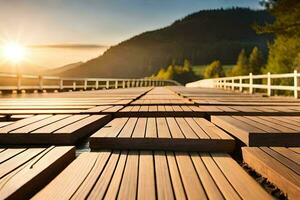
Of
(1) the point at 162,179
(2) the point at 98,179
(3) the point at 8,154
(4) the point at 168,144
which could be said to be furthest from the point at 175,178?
(3) the point at 8,154

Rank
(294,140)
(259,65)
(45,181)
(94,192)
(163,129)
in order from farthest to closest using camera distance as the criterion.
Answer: (259,65), (163,129), (294,140), (45,181), (94,192)

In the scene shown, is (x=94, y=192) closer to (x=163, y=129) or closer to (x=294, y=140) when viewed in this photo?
(x=163, y=129)

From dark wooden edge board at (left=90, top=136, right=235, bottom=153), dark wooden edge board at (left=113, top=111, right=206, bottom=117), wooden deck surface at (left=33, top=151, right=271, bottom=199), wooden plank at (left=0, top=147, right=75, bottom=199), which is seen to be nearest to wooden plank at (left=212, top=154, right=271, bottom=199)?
wooden deck surface at (left=33, top=151, right=271, bottom=199)

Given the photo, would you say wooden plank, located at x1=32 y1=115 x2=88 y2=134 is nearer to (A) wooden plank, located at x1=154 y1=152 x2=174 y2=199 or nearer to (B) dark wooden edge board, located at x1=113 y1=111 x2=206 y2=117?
(B) dark wooden edge board, located at x1=113 y1=111 x2=206 y2=117

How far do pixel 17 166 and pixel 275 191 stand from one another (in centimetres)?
209

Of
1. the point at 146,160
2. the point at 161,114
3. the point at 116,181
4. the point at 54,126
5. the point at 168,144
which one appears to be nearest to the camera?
Result: the point at 116,181

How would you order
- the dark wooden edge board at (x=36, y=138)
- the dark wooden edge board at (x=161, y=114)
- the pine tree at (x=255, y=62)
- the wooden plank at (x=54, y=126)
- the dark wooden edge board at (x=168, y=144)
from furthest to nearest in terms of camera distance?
the pine tree at (x=255, y=62) → the dark wooden edge board at (x=161, y=114) → the wooden plank at (x=54, y=126) → the dark wooden edge board at (x=36, y=138) → the dark wooden edge board at (x=168, y=144)

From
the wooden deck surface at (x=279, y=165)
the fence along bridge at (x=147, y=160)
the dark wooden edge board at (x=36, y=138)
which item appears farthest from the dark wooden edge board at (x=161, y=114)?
the wooden deck surface at (x=279, y=165)

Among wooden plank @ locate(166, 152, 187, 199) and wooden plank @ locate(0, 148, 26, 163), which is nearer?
wooden plank @ locate(166, 152, 187, 199)

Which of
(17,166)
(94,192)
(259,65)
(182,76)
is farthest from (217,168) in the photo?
(182,76)

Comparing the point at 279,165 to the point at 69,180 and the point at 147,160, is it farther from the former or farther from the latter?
the point at 69,180

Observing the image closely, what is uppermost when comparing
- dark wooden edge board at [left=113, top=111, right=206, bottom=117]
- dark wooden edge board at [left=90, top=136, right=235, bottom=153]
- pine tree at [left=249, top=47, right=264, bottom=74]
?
pine tree at [left=249, top=47, right=264, bottom=74]

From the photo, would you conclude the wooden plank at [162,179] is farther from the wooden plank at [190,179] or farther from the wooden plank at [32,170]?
the wooden plank at [32,170]

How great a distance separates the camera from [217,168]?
324 centimetres
